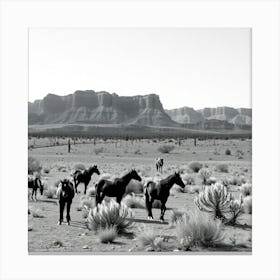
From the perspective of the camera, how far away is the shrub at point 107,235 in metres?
8.38

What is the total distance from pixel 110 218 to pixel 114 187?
2.65 ft

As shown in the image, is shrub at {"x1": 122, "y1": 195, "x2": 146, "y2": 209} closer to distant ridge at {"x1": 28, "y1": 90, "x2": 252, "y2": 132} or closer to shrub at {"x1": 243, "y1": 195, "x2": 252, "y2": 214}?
distant ridge at {"x1": 28, "y1": 90, "x2": 252, "y2": 132}

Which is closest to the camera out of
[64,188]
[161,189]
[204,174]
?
[64,188]

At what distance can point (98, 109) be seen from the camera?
32.1ft

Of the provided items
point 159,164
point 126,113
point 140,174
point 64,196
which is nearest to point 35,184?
point 64,196

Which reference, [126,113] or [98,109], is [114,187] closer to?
[126,113]

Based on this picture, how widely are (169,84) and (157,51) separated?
29.7 inches

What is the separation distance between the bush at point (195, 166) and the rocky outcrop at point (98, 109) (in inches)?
52.3

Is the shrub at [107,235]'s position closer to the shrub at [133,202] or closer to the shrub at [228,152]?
the shrub at [133,202]

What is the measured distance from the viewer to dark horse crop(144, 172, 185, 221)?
9.12 meters

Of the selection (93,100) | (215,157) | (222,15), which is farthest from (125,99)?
(215,157)

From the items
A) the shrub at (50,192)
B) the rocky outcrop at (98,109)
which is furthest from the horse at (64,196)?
the shrub at (50,192)
